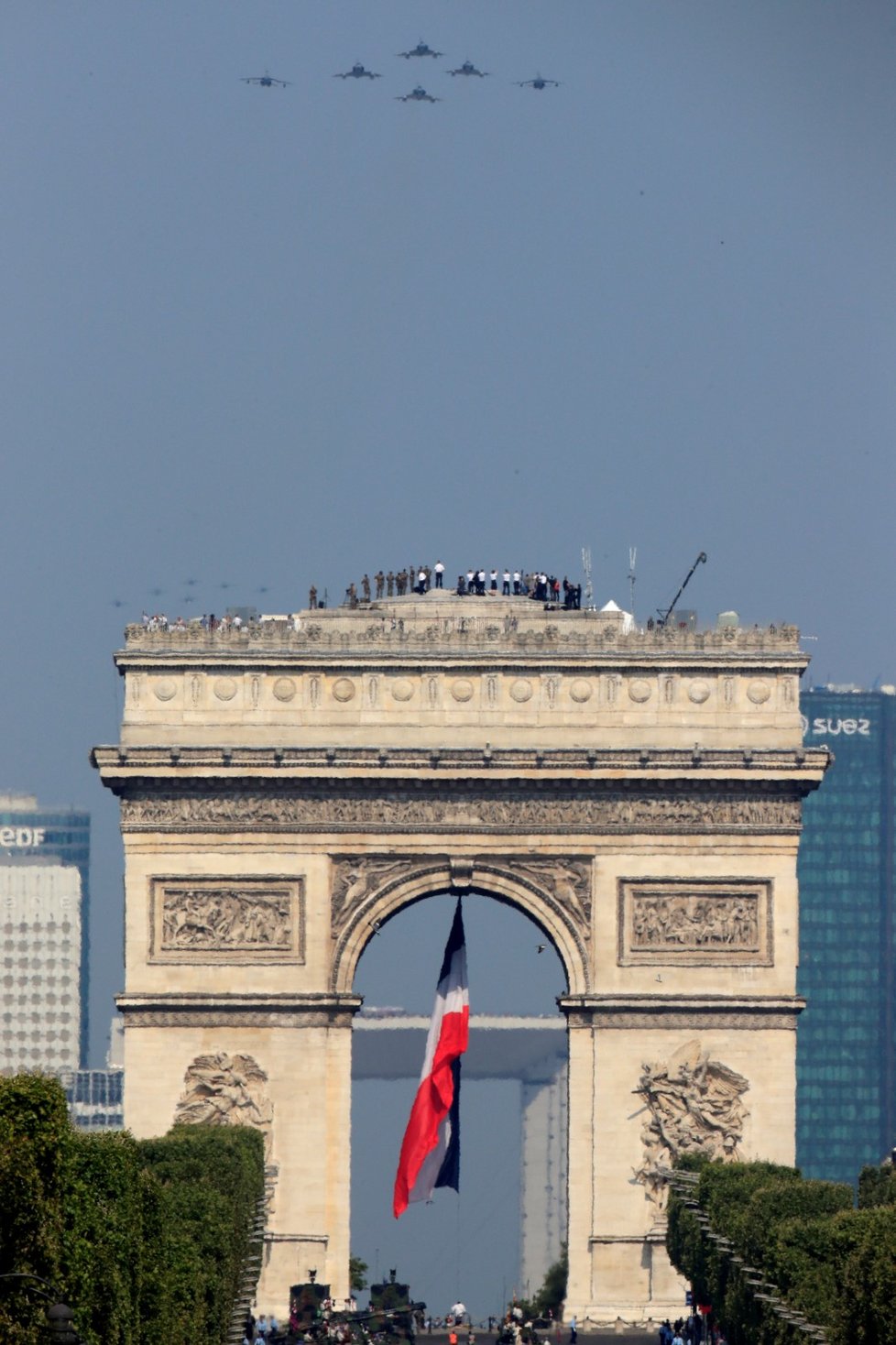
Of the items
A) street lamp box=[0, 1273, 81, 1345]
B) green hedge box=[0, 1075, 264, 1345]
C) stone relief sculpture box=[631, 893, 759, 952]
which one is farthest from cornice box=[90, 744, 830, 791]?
street lamp box=[0, 1273, 81, 1345]

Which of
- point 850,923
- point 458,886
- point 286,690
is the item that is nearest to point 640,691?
point 458,886

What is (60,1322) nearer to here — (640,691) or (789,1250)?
(789,1250)

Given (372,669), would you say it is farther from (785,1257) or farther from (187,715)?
(785,1257)

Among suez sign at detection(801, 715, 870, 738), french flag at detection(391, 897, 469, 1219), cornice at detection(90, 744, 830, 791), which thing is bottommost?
french flag at detection(391, 897, 469, 1219)

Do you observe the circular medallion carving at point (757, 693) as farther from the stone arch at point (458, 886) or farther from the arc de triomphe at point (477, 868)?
the stone arch at point (458, 886)

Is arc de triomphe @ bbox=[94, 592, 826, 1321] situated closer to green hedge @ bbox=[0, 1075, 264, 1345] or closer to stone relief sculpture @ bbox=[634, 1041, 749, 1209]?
stone relief sculpture @ bbox=[634, 1041, 749, 1209]

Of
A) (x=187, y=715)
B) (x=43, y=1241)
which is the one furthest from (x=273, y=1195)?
(x=43, y=1241)

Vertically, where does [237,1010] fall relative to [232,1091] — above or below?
above
